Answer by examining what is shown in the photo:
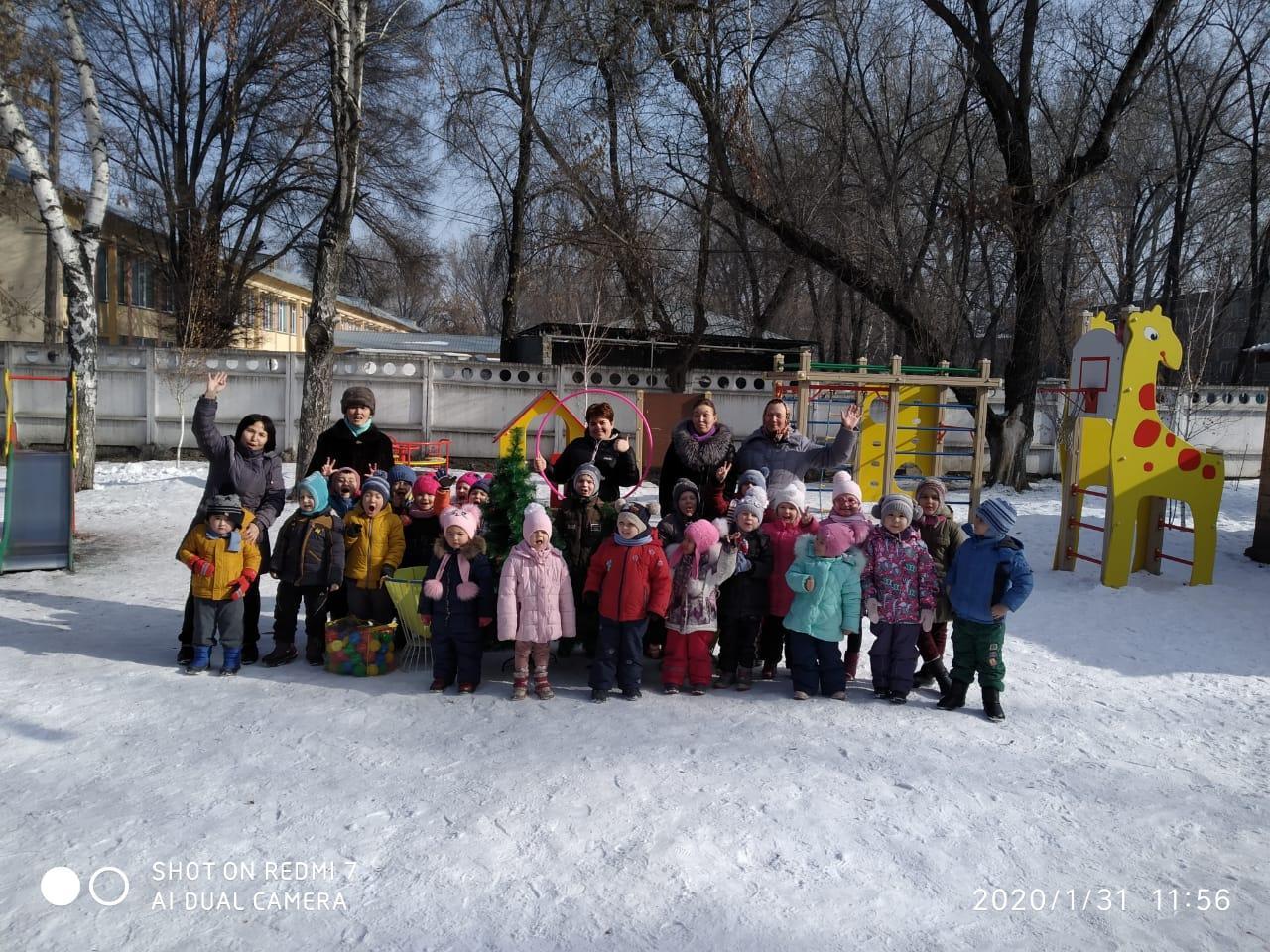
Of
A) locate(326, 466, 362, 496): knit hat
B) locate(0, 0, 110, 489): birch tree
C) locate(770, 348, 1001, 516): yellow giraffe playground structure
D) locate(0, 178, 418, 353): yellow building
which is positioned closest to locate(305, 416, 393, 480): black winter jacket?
locate(326, 466, 362, 496): knit hat

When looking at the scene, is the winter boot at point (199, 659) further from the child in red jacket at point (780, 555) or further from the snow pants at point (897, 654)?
the snow pants at point (897, 654)

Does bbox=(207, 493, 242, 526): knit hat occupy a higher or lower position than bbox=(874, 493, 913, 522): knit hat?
lower

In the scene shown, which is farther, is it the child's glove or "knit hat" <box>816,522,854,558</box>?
the child's glove

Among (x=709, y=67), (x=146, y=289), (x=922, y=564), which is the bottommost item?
(x=922, y=564)

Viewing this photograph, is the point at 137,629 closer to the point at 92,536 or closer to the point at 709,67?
the point at 92,536

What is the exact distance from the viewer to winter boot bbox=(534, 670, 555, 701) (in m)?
4.91

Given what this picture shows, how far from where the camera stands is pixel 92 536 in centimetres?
914

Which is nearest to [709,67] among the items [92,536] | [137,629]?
[92,536]

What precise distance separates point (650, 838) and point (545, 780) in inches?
26.7

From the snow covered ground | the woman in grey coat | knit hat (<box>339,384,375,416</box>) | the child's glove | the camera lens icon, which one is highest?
knit hat (<box>339,384,375,416</box>)

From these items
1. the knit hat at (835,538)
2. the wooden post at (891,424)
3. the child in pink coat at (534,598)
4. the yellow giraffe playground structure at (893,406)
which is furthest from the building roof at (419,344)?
the knit hat at (835,538)

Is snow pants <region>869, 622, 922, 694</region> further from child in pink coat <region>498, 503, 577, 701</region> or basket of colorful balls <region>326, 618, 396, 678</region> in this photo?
basket of colorful balls <region>326, 618, 396, 678</region>

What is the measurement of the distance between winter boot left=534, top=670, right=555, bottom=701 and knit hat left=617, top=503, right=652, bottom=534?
3.37 ft

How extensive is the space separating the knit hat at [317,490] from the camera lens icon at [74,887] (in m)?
2.58
